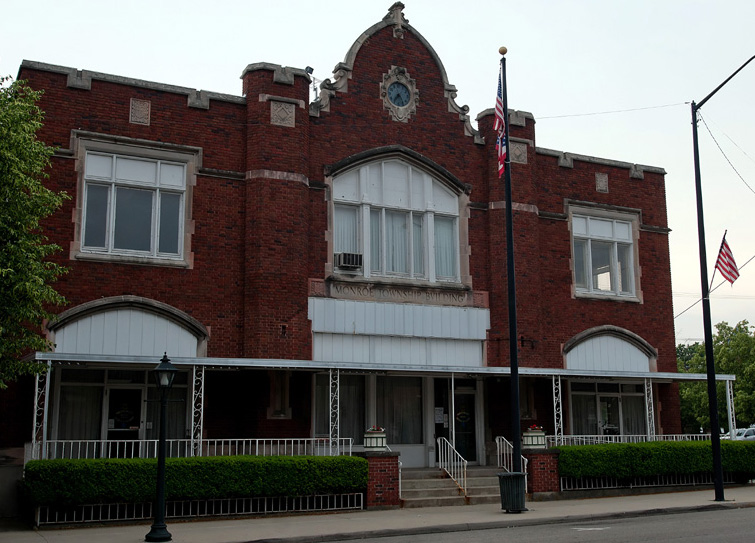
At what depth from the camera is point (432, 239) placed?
2175 cm

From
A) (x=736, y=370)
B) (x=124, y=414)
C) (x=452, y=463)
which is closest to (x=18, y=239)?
(x=124, y=414)

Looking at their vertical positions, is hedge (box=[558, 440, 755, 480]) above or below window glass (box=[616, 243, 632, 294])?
below

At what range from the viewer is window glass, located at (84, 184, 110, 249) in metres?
18.4

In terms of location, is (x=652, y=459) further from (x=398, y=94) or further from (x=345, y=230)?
(x=398, y=94)

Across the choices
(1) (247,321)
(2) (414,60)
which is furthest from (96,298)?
(2) (414,60)

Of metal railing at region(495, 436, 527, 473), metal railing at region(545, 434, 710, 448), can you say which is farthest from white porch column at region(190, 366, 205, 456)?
metal railing at region(545, 434, 710, 448)

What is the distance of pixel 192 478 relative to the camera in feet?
51.4

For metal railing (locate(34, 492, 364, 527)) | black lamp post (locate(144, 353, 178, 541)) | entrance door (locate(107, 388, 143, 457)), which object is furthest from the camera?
entrance door (locate(107, 388, 143, 457))

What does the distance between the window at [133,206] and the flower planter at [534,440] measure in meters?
8.85

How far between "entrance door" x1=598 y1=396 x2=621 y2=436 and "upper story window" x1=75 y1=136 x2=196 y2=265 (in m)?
12.3

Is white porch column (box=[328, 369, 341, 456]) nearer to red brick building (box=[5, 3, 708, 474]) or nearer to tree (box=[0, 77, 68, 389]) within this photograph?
red brick building (box=[5, 3, 708, 474])

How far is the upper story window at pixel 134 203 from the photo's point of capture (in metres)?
18.4

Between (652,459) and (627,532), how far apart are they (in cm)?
765

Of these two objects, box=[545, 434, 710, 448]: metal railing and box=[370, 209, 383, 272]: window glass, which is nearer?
box=[370, 209, 383, 272]: window glass
